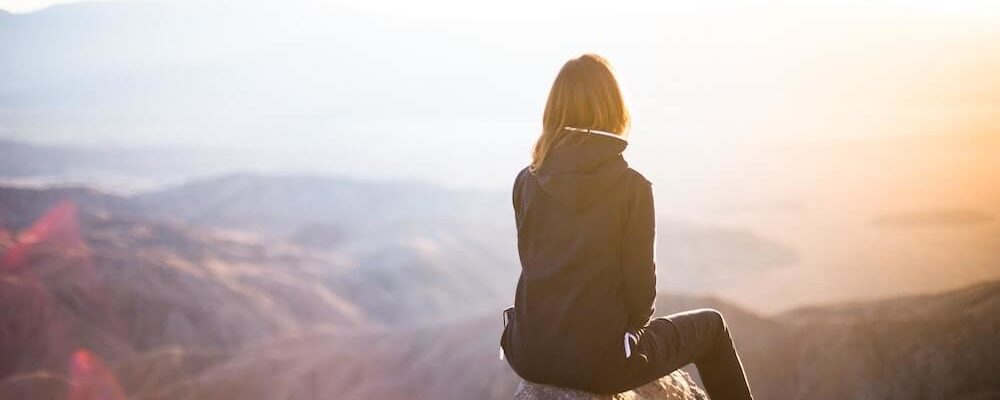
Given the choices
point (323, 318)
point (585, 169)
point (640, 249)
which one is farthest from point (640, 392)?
point (323, 318)

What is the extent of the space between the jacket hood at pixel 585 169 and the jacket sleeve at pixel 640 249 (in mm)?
120

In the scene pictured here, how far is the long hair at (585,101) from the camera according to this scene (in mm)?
3066

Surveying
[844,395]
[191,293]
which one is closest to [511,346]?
[844,395]

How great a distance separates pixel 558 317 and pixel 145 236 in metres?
68.7

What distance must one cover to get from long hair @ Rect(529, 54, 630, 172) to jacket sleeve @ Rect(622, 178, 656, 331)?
1.01 ft

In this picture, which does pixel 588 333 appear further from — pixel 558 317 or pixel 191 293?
pixel 191 293

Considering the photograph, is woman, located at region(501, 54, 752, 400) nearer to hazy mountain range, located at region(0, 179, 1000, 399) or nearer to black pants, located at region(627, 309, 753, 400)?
black pants, located at region(627, 309, 753, 400)

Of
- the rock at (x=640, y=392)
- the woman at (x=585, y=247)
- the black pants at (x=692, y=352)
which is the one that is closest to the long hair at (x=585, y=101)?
the woman at (x=585, y=247)

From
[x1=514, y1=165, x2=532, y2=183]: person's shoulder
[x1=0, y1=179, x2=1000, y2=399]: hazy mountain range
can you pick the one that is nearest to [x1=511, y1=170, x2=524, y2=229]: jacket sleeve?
[x1=514, y1=165, x2=532, y2=183]: person's shoulder

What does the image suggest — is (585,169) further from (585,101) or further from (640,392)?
(640,392)

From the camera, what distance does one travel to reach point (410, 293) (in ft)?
228

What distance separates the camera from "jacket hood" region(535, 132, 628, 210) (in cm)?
298

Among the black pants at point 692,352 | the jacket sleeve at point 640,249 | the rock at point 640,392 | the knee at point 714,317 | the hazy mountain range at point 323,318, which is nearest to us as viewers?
the jacket sleeve at point 640,249

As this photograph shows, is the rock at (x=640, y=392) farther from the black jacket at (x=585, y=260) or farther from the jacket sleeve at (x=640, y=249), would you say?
the jacket sleeve at (x=640, y=249)
